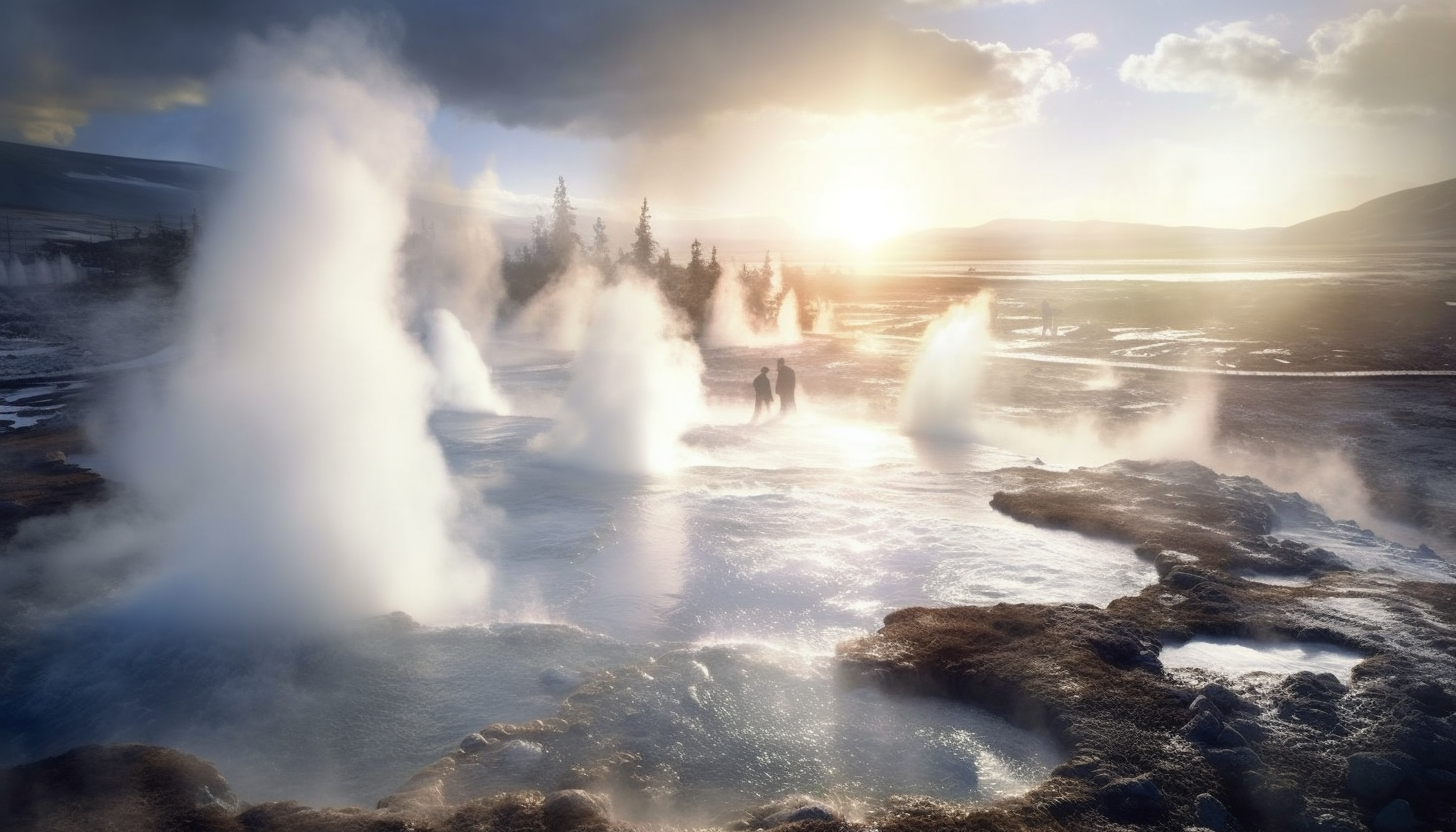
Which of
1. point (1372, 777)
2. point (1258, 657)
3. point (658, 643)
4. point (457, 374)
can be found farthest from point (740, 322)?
point (1372, 777)

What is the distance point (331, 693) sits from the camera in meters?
7.46

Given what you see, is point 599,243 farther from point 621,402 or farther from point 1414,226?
point 1414,226

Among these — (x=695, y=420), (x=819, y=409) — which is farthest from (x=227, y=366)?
(x=819, y=409)

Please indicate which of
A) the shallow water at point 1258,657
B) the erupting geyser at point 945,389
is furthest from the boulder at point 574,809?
the erupting geyser at point 945,389

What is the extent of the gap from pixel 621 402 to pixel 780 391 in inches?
265

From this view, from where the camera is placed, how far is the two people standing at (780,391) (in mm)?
22703

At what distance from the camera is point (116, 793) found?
579 centimetres

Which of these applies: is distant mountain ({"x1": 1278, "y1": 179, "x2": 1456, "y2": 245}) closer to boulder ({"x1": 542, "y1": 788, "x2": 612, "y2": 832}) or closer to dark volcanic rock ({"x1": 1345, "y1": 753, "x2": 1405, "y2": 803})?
dark volcanic rock ({"x1": 1345, "y1": 753, "x2": 1405, "y2": 803})

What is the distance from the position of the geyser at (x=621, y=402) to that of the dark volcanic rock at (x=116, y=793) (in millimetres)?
10357

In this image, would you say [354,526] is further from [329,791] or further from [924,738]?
[924,738]

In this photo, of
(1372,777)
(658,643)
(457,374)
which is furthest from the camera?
(457,374)

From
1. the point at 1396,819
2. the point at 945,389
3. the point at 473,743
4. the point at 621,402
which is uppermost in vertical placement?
the point at 621,402

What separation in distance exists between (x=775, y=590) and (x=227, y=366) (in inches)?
314

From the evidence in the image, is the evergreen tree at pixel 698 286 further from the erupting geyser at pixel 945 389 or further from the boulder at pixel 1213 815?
the boulder at pixel 1213 815
